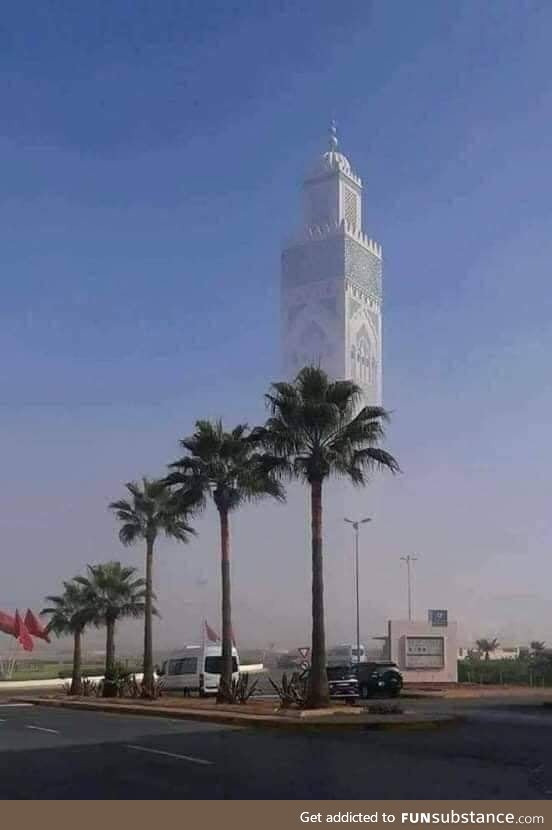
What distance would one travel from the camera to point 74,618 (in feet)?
162

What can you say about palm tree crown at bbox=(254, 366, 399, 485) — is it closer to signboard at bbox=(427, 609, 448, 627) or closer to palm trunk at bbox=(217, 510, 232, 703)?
palm trunk at bbox=(217, 510, 232, 703)

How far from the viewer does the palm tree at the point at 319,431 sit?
1195 inches

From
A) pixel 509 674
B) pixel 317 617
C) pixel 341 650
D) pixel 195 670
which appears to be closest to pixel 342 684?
pixel 195 670

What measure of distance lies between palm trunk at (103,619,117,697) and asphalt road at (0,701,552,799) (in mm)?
17938

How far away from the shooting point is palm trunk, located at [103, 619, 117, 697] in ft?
140

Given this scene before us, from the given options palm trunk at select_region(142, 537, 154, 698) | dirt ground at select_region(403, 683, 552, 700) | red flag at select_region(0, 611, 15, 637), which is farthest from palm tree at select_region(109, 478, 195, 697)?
red flag at select_region(0, 611, 15, 637)

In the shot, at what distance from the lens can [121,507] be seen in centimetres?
4716

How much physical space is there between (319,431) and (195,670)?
59.2ft

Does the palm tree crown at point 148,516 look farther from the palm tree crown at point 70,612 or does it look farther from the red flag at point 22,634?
the red flag at point 22,634

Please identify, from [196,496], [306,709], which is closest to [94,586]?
[196,496]

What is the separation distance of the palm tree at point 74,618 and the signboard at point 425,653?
1582 centimetres
